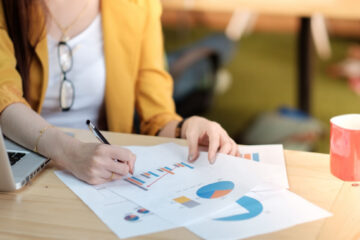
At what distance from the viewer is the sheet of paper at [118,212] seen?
889mm

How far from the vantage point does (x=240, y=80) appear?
402 centimetres

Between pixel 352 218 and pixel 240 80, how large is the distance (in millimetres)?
3116

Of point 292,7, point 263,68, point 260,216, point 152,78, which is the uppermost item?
point 292,7

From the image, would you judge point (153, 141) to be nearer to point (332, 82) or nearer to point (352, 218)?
point (352, 218)

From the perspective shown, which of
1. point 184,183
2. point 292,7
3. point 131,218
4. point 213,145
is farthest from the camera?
point 292,7

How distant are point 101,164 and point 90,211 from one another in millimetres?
122

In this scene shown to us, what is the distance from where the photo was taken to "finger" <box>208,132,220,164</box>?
113 cm

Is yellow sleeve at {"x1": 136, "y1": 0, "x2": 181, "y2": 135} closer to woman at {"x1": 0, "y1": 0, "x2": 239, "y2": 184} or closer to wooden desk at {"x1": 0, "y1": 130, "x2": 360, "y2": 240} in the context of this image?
woman at {"x1": 0, "y1": 0, "x2": 239, "y2": 184}

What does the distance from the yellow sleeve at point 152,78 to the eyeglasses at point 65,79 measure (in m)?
0.20

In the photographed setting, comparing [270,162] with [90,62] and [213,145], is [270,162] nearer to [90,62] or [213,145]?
[213,145]

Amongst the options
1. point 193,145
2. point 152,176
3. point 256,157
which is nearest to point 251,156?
point 256,157

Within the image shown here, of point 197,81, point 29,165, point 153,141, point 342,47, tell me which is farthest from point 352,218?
point 342,47

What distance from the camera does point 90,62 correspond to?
1558 millimetres

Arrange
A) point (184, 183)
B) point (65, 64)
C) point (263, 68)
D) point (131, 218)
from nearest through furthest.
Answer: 1. point (131, 218)
2. point (184, 183)
3. point (65, 64)
4. point (263, 68)
